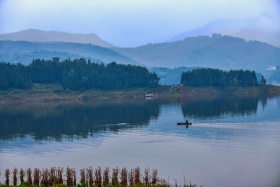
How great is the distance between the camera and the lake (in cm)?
7538

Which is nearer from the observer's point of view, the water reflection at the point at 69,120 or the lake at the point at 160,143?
the lake at the point at 160,143

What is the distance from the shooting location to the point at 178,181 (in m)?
68.4

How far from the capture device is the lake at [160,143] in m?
75.4

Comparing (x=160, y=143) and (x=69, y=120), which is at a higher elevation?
(x=69, y=120)

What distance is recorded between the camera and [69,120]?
15100 centimetres

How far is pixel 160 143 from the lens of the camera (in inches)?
4050

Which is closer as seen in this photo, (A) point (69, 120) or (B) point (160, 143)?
(B) point (160, 143)

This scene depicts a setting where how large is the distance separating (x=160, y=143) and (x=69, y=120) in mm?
54968

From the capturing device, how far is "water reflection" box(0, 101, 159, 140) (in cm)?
12625

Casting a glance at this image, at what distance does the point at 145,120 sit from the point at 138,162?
65621mm

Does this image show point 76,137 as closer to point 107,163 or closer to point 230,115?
point 107,163

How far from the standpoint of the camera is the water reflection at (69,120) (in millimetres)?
126250

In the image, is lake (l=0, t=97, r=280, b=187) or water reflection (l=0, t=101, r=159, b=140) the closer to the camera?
lake (l=0, t=97, r=280, b=187)

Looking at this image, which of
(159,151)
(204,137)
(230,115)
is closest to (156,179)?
(159,151)
